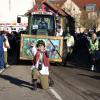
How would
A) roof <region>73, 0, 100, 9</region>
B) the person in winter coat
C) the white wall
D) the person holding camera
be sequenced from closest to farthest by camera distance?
the person holding camera, the person in winter coat, the white wall, roof <region>73, 0, 100, 9</region>

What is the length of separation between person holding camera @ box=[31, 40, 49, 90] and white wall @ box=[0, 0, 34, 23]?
42.6 m

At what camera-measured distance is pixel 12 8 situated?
58969 millimetres

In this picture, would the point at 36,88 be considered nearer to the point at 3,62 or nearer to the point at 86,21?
the point at 3,62

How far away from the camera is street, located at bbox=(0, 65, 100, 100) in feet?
43.7

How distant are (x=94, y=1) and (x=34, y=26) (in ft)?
351

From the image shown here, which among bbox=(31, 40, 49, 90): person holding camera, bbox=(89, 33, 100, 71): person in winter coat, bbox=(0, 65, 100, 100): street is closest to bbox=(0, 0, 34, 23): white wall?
bbox=(89, 33, 100, 71): person in winter coat

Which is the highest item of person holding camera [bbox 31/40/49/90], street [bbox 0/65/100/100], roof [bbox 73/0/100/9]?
roof [bbox 73/0/100/9]

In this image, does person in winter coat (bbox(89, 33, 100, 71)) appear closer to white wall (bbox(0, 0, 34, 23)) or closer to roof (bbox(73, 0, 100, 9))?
white wall (bbox(0, 0, 34, 23))

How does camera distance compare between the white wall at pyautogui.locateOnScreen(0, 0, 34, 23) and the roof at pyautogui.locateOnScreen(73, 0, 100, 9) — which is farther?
the roof at pyautogui.locateOnScreen(73, 0, 100, 9)

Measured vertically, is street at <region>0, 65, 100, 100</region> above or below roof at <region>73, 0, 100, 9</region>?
below

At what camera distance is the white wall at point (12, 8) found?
57338 millimetres

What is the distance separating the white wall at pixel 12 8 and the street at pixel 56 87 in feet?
123

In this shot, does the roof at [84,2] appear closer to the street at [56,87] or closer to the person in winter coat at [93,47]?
the person in winter coat at [93,47]

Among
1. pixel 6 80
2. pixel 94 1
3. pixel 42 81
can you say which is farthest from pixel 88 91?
pixel 94 1
